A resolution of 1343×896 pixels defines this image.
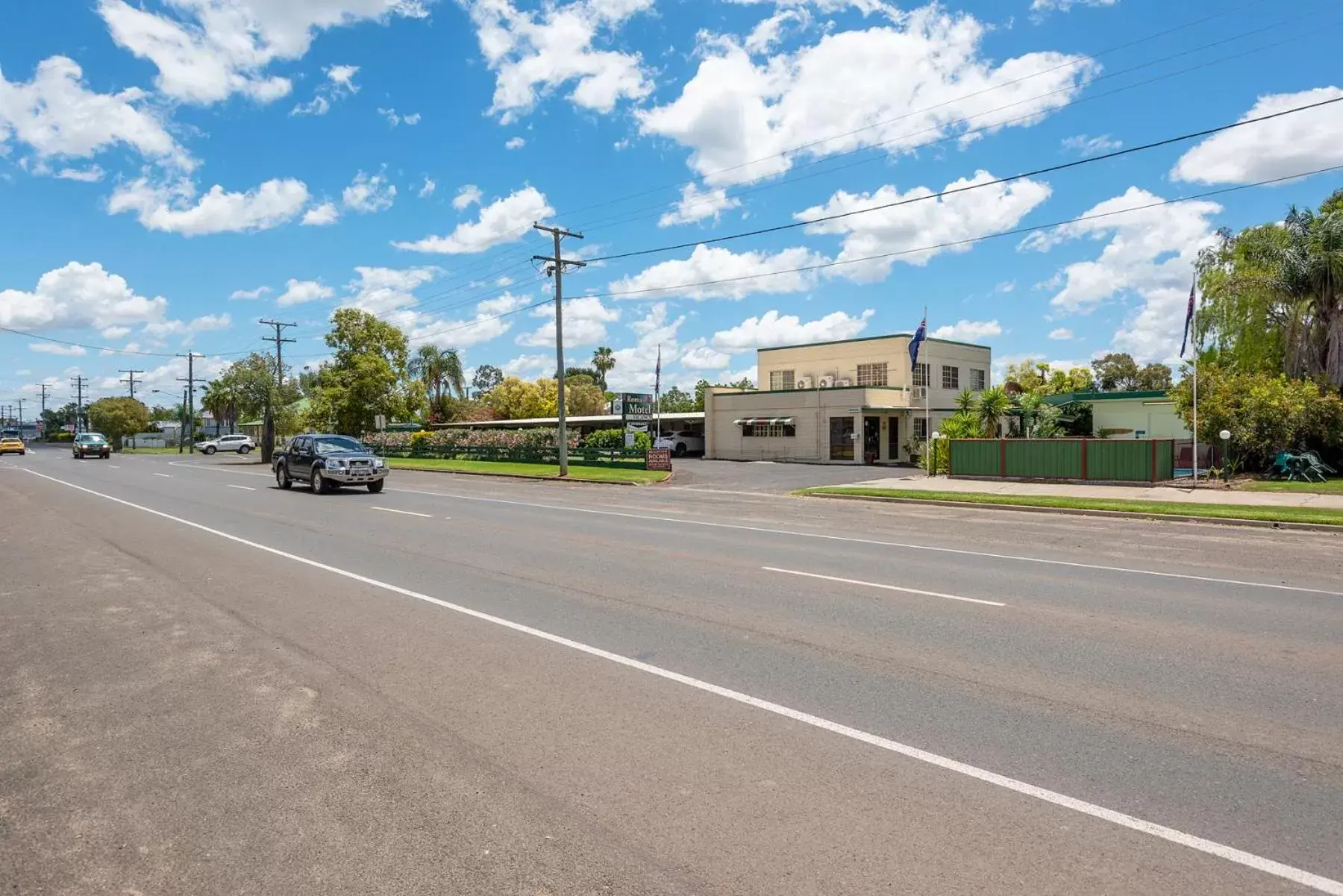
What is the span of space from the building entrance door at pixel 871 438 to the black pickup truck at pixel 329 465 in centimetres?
2732

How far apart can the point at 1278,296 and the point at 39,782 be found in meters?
35.9

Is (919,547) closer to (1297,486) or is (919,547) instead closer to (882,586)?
(882,586)

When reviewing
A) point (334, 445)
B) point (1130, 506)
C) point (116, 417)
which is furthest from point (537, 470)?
point (116, 417)

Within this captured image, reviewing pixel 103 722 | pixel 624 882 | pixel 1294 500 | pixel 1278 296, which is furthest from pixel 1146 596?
pixel 1278 296

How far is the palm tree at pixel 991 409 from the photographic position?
35.6 m

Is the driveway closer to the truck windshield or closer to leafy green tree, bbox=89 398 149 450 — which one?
the truck windshield

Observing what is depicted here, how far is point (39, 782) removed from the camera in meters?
4.36

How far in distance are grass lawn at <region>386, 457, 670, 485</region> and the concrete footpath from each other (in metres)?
8.63

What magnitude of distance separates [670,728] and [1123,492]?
21.4 metres

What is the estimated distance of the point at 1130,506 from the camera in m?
19.0

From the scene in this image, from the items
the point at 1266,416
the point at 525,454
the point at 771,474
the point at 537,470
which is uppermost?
the point at 1266,416

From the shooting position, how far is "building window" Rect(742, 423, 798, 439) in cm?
4722

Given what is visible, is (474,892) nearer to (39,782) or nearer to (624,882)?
(624,882)

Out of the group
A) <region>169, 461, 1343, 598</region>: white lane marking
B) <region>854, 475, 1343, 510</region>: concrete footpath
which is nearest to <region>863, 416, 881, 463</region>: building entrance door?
<region>854, 475, 1343, 510</region>: concrete footpath
